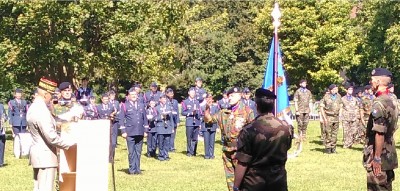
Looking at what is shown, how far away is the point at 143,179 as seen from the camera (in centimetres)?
1459

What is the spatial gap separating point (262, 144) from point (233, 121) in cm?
304

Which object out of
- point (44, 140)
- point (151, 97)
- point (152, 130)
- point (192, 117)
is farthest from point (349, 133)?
point (44, 140)

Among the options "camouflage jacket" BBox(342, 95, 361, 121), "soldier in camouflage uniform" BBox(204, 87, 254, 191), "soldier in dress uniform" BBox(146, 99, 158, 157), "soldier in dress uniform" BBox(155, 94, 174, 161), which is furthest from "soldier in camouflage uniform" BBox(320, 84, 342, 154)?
"soldier in camouflage uniform" BBox(204, 87, 254, 191)

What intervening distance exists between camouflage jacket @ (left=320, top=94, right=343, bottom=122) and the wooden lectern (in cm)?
1226

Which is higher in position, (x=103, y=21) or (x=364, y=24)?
(x=364, y=24)

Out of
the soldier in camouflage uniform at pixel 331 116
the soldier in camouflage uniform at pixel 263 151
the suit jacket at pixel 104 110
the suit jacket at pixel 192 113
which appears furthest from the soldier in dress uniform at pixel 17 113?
the soldier in camouflage uniform at pixel 263 151

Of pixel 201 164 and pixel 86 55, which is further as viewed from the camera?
pixel 86 55

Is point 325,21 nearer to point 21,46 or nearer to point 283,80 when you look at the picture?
point 21,46

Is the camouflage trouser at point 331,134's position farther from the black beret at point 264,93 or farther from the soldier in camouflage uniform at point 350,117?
the black beret at point 264,93

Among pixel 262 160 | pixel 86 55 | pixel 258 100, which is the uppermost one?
pixel 86 55

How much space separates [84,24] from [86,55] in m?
1.47

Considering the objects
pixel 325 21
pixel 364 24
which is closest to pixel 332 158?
pixel 325 21

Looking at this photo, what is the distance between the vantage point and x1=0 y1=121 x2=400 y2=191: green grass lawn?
44.3 feet

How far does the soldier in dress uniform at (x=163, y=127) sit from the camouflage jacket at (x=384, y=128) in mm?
10191
